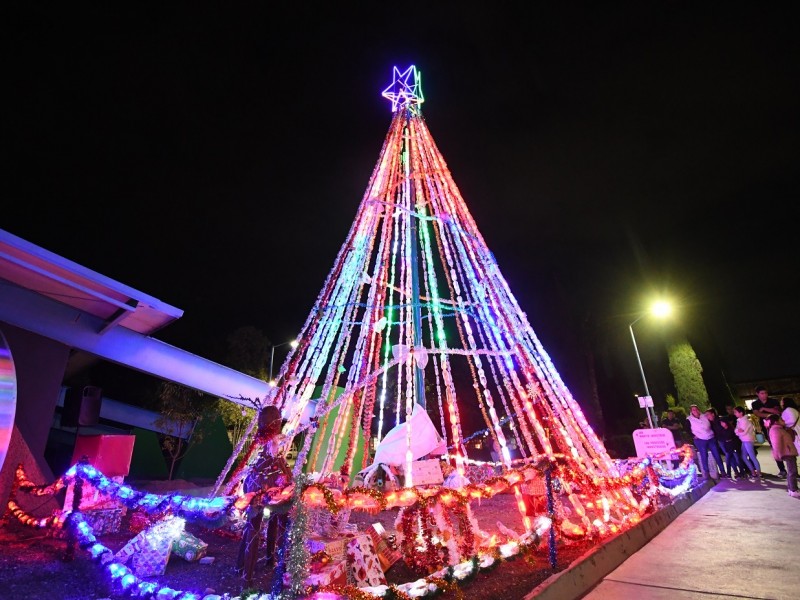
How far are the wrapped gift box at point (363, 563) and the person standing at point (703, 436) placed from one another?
9.20 meters

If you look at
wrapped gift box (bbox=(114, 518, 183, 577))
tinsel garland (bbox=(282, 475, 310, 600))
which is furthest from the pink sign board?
wrapped gift box (bbox=(114, 518, 183, 577))

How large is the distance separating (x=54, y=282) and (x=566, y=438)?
29.9ft

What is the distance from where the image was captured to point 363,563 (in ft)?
12.9

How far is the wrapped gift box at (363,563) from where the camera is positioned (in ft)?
12.6

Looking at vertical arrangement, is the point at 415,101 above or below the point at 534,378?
above

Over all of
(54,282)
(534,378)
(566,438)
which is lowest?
(566,438)

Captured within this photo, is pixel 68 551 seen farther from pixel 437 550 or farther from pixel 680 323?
pixel 680 323

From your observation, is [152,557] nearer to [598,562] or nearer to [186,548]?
[186,548]

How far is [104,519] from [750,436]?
12.9 meters

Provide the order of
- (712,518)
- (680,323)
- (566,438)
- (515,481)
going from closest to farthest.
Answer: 1. (515,481)
2. (566,438)
3. (712,518)
4. (680,323)

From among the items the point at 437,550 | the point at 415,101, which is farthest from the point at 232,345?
the point at 437,550

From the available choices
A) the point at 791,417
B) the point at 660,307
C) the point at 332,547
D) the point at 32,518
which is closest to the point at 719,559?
the point at 332,547

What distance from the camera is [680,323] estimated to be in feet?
86.5

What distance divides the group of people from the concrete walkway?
110 cm
